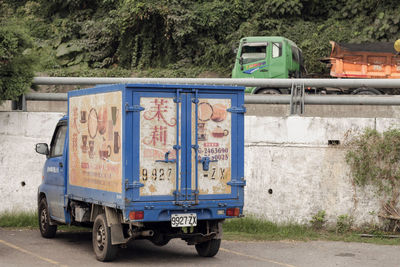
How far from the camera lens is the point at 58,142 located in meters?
12.2

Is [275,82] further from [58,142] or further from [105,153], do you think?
[105,153]

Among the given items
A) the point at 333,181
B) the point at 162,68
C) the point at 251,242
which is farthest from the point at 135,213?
the point at 162,68

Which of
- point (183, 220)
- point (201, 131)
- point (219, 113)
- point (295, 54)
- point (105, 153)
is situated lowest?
point (183, 220)

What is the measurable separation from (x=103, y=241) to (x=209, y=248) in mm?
1545

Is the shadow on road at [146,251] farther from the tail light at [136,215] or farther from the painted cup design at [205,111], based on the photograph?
the painted cup design at [205,111]


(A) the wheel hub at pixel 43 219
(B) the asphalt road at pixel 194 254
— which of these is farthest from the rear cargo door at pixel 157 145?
(A) the wheel hub at pixel 43 219

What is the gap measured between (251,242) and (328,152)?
2.27 m

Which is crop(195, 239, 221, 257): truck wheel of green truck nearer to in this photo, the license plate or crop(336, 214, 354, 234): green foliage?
the license plate

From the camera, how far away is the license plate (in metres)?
9.73

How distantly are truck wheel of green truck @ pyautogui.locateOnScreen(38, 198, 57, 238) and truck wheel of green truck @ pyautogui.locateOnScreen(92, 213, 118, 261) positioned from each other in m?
2.09

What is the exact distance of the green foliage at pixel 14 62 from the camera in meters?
14.0

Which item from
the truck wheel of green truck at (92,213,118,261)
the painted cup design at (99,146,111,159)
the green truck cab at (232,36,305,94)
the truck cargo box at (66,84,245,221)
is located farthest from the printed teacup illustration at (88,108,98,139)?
the green truck cab at (232,36,305,94)

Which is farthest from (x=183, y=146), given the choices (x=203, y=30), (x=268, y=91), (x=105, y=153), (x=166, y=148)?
(x=203, y=30)

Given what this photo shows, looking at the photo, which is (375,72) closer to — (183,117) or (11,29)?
(11,29)
